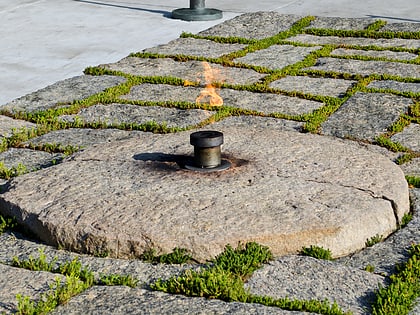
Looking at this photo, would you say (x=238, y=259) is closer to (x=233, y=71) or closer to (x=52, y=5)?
(x=233, y=71)

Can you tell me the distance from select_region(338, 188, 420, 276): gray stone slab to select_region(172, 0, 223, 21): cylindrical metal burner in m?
5.31

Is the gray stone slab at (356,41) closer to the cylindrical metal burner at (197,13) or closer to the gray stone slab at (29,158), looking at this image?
the cylindrical metal burner at (197,13)

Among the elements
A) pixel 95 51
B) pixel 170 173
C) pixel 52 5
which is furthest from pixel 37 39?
pixel 170 173

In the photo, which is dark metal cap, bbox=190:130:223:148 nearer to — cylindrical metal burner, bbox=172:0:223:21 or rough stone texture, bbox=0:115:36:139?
rough stone texture, bbox=0:115:36:139

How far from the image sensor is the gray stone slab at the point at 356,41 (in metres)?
7.72

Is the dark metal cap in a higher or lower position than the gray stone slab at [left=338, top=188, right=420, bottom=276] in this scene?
higher

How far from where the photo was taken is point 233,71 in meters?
6.89

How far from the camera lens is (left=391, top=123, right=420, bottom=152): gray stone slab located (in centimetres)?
515

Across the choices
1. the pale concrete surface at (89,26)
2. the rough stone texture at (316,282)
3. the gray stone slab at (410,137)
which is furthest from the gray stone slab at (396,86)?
the rough stone texture at (316,282)

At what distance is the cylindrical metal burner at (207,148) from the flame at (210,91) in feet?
5.66

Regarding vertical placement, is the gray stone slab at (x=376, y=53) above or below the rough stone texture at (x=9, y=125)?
above

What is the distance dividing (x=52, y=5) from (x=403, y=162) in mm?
5935

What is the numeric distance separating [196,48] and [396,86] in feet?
6.68

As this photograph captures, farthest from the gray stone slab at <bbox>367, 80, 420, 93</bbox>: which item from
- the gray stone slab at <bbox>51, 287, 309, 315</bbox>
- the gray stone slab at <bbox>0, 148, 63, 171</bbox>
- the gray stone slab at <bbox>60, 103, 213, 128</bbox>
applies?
the gray stone slab at <bbox>51, 287, 309, 315</bbox>
